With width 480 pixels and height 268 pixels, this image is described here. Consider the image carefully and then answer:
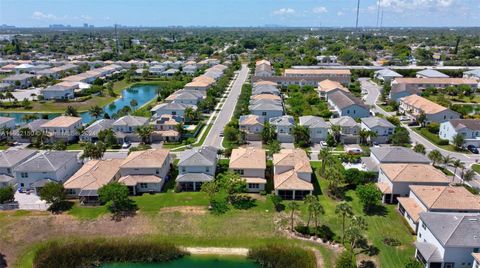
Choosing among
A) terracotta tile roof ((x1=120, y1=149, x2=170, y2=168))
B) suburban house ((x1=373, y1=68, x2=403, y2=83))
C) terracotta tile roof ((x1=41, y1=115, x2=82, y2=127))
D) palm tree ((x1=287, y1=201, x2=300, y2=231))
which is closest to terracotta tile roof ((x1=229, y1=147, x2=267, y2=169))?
palm tree ((x1=287, y1=201, x2=300, y2=231))

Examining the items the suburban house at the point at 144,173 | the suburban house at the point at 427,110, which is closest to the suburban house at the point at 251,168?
the suburban house at the point at 144,173

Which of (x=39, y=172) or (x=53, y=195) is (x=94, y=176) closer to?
(x=53, y=195)

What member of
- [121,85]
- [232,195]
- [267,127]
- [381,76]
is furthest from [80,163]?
[381,76]

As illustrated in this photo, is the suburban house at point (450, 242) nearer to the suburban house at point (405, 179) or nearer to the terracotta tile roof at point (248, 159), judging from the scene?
the suburban house at point (405, 179)

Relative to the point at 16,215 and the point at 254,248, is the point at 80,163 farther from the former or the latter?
the point at 254,248

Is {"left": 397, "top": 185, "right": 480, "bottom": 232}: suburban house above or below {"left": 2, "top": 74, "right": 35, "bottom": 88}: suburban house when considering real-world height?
below

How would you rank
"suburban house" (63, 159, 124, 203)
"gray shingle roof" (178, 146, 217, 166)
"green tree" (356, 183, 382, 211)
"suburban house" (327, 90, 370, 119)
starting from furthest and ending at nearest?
"suburban house" (327, 90, 370, 119) < "gray shingle roof" (178, 146, 217, 166) < "suburban house" (63, 159, 124, 203) < "green tree" (356, 183, 382, 211)

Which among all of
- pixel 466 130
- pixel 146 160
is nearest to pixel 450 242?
pixel 146 160

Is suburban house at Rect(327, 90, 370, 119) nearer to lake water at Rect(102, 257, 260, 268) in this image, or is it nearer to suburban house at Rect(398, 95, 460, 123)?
suburban house at Rect(398, 95, 460, 123)
